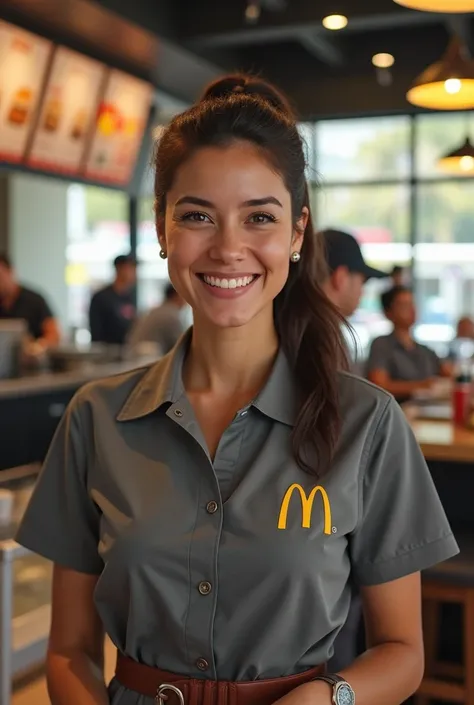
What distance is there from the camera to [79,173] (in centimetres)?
642

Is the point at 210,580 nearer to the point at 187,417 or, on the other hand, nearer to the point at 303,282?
the point at 187,417

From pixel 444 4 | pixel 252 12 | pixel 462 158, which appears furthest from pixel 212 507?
pixel 252 12

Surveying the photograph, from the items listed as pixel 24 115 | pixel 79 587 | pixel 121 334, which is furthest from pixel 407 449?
pixel 121 334

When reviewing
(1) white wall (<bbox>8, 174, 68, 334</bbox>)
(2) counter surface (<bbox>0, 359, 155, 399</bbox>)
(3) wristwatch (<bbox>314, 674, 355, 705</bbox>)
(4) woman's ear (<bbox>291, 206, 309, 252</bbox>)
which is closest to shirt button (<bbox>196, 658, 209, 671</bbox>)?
(3) wristwatch (<bbox>314, 674, 355, 705</bbox>)

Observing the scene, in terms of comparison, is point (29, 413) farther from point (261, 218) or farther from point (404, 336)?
point (261, 218)

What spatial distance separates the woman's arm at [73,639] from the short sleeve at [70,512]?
0.03m

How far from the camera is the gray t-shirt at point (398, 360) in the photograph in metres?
5.28

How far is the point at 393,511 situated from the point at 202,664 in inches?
13.6

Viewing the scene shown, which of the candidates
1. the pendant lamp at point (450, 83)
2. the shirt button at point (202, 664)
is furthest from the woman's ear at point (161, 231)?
the pendant lamp at point (450, 83)

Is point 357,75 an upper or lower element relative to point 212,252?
upper

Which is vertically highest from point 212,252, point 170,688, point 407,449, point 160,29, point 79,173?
point 160,29

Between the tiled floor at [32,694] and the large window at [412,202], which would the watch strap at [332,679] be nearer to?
the tiled floor at [32,694]

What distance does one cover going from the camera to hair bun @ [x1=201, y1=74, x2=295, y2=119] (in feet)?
4.82

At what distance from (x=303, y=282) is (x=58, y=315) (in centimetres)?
850
